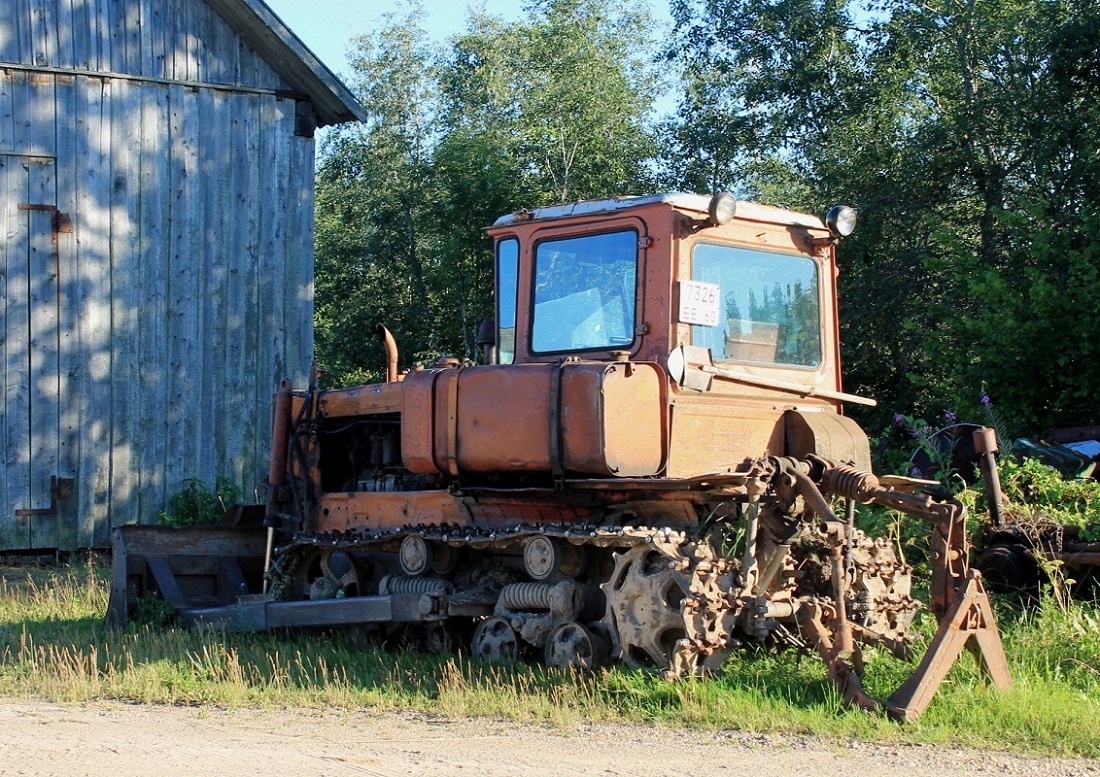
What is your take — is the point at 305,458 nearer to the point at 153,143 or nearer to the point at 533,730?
the point at 533,730

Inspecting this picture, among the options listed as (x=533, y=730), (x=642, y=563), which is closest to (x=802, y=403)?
(x=642, y=563)

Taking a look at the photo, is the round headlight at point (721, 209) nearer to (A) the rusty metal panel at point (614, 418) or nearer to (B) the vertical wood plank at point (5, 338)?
(A) the rusty metal panel at point (614, 418)

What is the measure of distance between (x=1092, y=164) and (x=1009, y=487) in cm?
607

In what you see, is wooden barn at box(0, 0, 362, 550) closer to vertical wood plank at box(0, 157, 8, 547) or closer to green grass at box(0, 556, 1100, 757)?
vertical wood plank at box(0, 157, 8, 547)

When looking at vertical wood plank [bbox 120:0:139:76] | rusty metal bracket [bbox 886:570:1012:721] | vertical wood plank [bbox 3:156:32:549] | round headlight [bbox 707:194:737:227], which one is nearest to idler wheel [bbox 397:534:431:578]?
round headlight [bbox 707:194:737:227]

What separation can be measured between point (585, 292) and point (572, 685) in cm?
223

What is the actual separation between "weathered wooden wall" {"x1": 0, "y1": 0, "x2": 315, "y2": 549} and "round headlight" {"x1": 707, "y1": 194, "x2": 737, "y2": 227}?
7950 millimetres

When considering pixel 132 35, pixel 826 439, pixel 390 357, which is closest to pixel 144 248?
pixel 132 35

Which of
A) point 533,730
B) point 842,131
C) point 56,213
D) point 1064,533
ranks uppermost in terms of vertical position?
point 842,131

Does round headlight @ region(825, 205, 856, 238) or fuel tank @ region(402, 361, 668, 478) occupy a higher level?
round headlight @ region(825, 205, 856, 238)

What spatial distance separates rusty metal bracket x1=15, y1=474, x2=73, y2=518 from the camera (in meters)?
13.0

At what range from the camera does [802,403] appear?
7742 millimetres

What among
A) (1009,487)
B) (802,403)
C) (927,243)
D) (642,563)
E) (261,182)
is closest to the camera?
(642,563)

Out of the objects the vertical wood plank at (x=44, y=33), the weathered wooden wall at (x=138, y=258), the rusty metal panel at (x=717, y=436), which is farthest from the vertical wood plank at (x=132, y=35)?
the rusty metal panel at (x=717, y=436)
